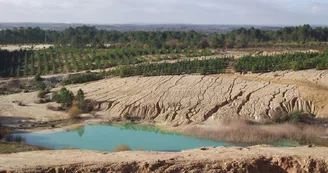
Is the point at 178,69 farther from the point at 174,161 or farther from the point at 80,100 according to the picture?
the point at 174,161

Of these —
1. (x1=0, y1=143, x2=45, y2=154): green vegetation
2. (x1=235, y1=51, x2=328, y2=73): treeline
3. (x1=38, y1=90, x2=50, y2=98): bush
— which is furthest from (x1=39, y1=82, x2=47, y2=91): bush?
(x1=235, y1=51, x2=328, y2=73): treeline

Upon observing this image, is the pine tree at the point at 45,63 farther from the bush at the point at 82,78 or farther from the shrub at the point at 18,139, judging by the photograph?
the shrub at the point at 18,139

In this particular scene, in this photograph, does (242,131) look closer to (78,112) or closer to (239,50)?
(78,112)

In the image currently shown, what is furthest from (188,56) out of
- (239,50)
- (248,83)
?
(248,83)

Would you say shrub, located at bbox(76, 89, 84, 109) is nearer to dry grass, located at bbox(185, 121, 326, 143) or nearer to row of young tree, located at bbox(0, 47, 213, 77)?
dry grass, located at bbox(185, 121, 326, 143)

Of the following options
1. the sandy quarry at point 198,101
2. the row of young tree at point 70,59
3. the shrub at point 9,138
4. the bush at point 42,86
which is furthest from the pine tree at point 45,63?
the shrub at point 9,138
